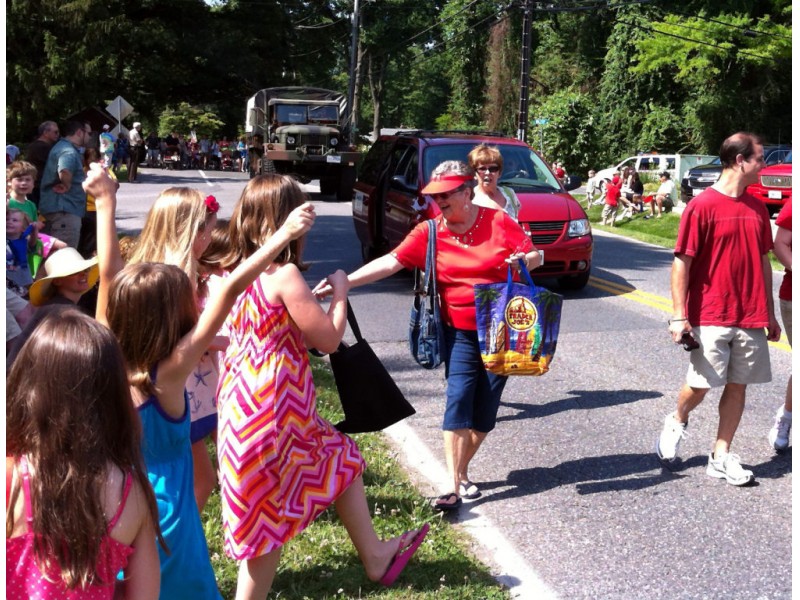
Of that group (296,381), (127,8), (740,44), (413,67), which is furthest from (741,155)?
(413,67)

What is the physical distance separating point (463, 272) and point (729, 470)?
1889 mm

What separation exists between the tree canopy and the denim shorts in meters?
22.5

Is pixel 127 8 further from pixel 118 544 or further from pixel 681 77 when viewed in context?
pixel 118 544

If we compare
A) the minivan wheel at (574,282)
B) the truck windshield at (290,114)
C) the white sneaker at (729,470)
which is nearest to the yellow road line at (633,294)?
the minivan wheel at (574,282)

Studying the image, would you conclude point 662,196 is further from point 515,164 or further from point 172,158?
point 172,158

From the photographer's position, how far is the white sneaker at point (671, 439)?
5.76 metres

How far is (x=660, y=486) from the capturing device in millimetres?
5535

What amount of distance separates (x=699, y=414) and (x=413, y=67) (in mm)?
79245

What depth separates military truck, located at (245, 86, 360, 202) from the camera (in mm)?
28547

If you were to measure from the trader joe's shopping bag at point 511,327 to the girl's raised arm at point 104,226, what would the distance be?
74.2 inches

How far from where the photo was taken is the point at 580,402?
7363 mm

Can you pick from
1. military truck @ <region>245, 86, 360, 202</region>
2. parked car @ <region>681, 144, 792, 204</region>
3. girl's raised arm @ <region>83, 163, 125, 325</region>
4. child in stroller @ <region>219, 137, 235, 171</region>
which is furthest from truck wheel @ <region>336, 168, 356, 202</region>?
girl's raised arm @ <region>83, 163, 125, 325</region>

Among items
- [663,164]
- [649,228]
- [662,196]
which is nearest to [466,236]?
[649,228]

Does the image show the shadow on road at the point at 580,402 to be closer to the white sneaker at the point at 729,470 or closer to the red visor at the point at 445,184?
the white sneaker at the point at 729,470
